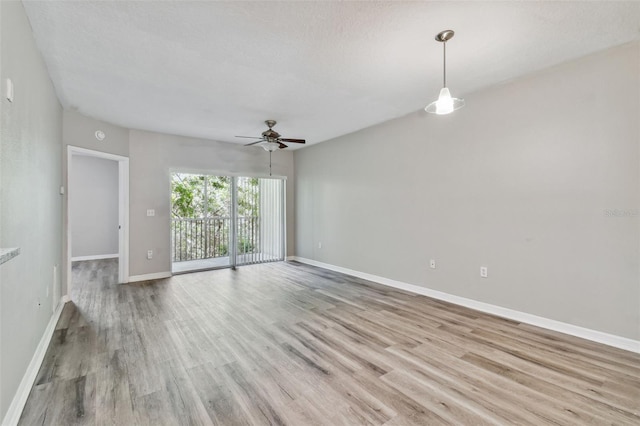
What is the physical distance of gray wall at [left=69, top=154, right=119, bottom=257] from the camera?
269 inches

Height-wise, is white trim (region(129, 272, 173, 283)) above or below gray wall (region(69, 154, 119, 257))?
below

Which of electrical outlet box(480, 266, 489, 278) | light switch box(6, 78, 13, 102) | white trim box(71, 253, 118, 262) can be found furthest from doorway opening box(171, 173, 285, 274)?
light switch box(6, 78, 13, 102)

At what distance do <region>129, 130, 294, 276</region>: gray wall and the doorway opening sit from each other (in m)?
0.69

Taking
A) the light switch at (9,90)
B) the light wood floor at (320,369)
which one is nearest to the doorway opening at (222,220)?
the light wood floor at (320,369)

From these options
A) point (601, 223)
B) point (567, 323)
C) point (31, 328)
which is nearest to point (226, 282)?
point (31, 328)

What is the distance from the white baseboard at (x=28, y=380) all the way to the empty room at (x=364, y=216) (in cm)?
2

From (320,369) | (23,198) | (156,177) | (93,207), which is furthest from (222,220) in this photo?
(320,369)

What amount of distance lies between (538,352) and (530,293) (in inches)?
30.8

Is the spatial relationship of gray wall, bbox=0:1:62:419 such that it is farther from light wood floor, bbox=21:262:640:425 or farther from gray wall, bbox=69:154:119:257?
gray wall, bbox=69:154:119:257

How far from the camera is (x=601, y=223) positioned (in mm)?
2650

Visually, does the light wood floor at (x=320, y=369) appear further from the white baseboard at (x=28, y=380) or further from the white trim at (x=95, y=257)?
the white trim at (x=95, y=257)

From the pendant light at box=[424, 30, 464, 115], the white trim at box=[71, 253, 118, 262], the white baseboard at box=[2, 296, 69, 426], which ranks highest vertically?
the pendant light at box=[424, 30, 464, 115]

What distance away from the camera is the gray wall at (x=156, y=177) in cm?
488

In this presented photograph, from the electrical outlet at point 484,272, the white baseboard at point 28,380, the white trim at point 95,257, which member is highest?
the electrical outlet at point 484,272
